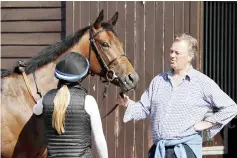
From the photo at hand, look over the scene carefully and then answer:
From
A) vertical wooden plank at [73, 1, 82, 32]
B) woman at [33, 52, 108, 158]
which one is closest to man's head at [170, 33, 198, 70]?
woman at [33, 52, 108, 158]

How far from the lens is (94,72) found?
4398 mm

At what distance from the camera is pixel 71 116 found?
3.15m

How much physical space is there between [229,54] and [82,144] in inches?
160

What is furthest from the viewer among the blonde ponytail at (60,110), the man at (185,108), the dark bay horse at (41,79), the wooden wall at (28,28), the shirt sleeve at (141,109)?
the wooden wall at (28,28)

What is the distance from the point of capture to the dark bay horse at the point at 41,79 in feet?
13.6

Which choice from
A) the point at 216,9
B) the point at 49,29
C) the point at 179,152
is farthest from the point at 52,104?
the point at 216,9

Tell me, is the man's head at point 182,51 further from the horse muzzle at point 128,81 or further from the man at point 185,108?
the horse muzzle at point 128,81

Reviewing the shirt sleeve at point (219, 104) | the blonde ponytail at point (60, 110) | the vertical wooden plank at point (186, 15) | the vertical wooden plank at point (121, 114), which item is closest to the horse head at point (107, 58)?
the shirt sleeve at point (219, 104)

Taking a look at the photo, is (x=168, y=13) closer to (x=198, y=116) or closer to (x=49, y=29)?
(x=49, y=29)

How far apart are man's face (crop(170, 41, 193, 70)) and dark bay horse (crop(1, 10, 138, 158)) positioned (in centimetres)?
80

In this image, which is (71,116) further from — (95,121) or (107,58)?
(107,58)

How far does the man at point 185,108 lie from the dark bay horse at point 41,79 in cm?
79

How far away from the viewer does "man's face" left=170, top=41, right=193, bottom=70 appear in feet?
11.7

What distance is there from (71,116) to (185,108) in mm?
780
